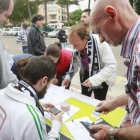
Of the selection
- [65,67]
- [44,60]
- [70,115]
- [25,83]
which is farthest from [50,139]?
→ [65,67]

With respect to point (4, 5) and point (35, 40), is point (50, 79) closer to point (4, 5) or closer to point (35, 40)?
point (4, 5)

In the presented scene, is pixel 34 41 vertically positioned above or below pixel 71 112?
above

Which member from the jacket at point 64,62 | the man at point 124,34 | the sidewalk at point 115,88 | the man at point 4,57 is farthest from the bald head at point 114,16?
the sidewalk at point 115,88

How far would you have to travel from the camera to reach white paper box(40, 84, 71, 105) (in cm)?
180

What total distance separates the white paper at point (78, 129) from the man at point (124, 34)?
24 centimetres

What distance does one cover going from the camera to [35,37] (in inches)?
142

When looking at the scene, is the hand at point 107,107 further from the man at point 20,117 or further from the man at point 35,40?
the man at point 35,40

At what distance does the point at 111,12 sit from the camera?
0.88 m

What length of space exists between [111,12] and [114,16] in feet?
0.10

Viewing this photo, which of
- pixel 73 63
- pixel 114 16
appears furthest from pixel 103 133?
pixel 73 63

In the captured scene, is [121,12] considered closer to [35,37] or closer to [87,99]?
[87,99]

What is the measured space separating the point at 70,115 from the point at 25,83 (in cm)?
58

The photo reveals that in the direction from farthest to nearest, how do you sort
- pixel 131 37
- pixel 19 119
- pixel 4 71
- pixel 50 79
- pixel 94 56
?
1. pixel 94 56
2. pixel 50 79
3. pixel 4 71
4. pixel 19 119
5. pixel 131 37

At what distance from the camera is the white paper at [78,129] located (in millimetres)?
1216
